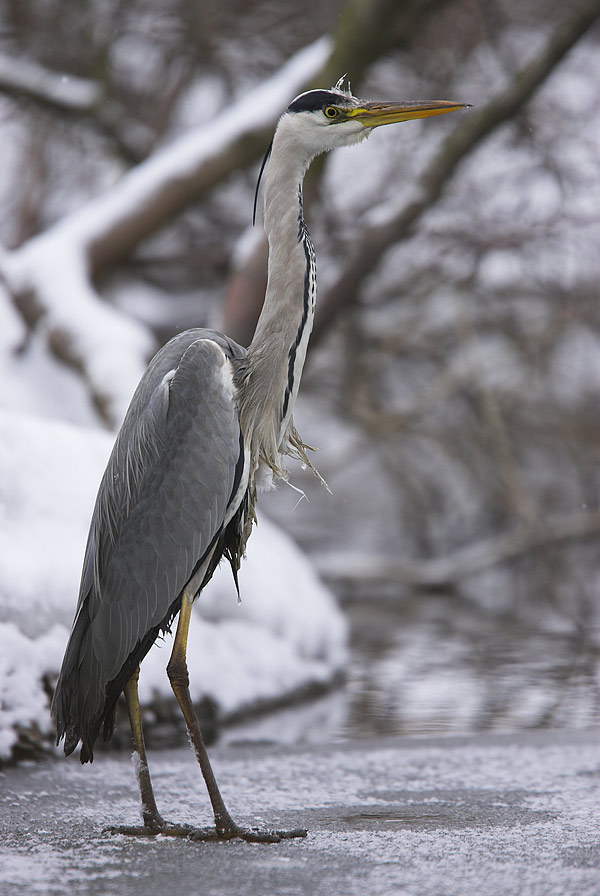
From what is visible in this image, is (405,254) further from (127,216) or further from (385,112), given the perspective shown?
(385,112)

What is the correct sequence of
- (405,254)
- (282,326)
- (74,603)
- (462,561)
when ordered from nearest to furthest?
(282,326), (74,603), (462,561), (405,254)

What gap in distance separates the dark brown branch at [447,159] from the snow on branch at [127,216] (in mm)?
1283

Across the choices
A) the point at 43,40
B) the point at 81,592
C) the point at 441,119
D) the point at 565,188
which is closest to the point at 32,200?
the point at 43,40

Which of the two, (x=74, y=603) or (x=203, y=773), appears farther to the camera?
(x=74, y=603)

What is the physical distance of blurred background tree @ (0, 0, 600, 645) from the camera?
9.37 metres

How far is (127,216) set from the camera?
9734 millimetres

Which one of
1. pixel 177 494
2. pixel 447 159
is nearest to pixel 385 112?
pixel 177 494

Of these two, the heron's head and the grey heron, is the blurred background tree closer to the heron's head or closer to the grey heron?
the heron's head

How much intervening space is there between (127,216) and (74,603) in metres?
5.39

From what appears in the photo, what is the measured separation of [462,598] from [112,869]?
27.7ft

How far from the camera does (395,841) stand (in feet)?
10.8

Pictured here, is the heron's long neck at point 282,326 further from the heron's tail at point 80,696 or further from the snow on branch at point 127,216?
the snow on branch at point 127,216

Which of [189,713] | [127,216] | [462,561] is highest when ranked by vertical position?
[127,216]

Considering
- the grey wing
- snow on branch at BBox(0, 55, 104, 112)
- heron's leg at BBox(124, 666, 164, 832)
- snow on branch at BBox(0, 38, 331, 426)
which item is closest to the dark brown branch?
snow on branch at BBox(0, 38, 331, 426)
